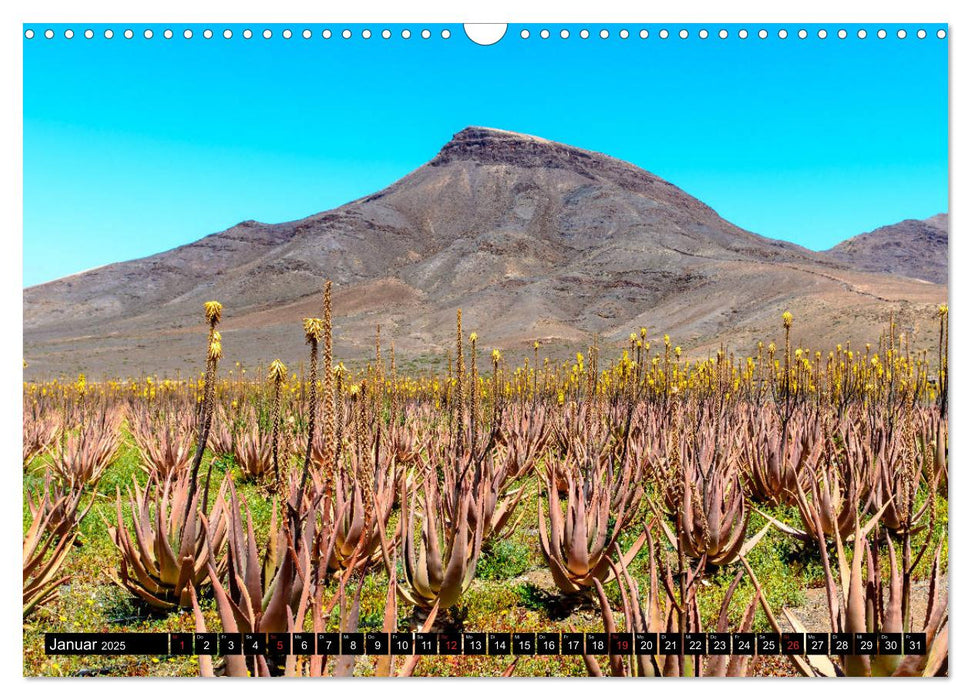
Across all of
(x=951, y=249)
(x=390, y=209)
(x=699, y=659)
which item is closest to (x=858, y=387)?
(x=951, y=249)

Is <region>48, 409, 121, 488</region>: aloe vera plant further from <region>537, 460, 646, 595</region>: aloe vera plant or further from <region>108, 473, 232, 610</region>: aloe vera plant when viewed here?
<region>537, 460, 646, 595</region>: aloe vera plant

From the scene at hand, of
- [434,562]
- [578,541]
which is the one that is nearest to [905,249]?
[578,541]

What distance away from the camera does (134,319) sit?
21.6 m

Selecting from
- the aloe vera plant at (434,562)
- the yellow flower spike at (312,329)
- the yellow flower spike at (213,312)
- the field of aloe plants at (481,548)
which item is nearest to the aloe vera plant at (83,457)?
the field of aloe plants at (481,548)

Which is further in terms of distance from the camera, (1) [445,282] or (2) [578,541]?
(1) [445,282]

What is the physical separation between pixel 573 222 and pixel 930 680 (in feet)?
61.6

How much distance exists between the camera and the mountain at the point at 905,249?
9.91ft

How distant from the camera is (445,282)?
60.2 feet

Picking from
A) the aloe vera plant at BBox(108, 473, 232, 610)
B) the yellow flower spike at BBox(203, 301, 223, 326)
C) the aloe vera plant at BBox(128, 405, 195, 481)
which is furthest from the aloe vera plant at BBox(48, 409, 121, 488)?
the yellow flower spike at BBox(203, 301, 223, 326)

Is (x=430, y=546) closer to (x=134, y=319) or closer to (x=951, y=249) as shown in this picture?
(x=951, y=249)

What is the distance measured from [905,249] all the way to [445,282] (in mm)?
12232

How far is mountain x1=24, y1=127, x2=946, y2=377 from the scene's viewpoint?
46.8 ft

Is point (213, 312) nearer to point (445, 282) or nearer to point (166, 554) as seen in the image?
point (166, 554)
